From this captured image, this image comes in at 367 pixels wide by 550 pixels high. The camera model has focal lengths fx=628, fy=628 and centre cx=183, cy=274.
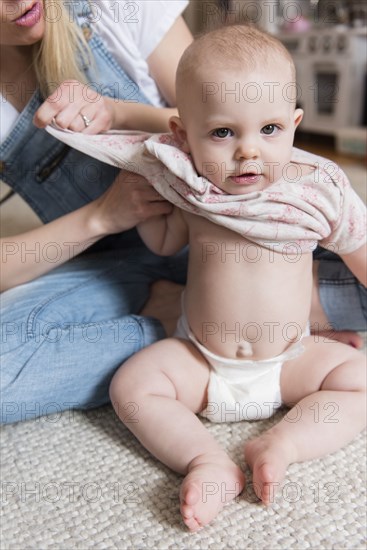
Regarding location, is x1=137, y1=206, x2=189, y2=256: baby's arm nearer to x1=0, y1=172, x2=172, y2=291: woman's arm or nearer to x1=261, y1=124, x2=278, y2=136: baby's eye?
x1=0, y1=172, x2=172, y2=291: woman's arm

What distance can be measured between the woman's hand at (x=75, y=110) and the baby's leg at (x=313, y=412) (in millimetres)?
408

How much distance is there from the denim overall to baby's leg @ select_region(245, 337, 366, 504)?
0.73 ft

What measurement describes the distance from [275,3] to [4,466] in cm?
295

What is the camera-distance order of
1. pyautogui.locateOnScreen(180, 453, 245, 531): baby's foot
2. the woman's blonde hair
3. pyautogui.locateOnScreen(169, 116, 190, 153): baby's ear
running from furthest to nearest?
1. the woman's blonde hair
2. pyautogui.locateOnScreen(169, 116, 190, 153): baby's ear
3. pyautogui.locateOnScreen(180, 453, 245, 531): baby's foot

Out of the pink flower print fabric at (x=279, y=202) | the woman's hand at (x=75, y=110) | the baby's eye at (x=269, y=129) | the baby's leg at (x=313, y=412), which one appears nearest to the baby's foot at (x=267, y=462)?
the baby's leg at (x=313, y=412)

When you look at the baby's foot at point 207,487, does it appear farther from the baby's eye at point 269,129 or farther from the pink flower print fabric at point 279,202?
the baby's eye at point 269,129

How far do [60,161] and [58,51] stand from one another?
16cm

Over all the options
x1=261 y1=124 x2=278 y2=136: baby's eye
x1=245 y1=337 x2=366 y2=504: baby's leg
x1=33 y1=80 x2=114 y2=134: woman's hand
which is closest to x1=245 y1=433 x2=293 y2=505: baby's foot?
x1=245 y1=337 x2=366 y2=504: baby's leg

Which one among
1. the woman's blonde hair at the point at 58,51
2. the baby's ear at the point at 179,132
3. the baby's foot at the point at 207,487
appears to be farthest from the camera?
the woman's blonde hair at the point at 58,51

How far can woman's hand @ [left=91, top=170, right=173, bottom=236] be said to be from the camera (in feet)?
2.74

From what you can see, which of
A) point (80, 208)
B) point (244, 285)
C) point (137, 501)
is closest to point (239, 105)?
point (244, 285)

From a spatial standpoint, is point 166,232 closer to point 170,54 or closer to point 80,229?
point 80,229

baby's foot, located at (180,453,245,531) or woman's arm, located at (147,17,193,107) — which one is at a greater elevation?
woman's arm, located at (147,17,193,107)

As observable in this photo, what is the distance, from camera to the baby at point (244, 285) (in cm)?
69
